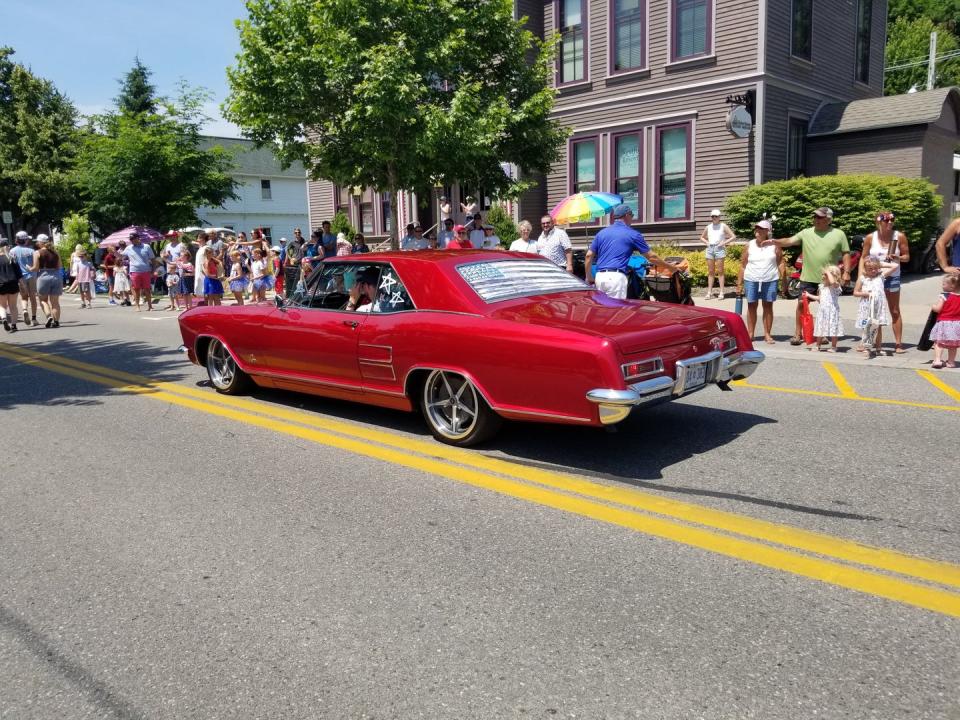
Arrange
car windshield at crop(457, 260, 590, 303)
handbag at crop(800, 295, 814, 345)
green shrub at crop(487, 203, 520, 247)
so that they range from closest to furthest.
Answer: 1. car windshield at crop(457, 260, 590, 303)
2. handbag at crop(800, 295, 814, 345)
3. green shrub at crop(487, 203, 520, 247)

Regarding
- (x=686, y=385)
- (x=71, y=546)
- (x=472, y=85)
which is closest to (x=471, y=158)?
(x=472, y=85)

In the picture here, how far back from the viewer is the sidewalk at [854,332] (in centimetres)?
934

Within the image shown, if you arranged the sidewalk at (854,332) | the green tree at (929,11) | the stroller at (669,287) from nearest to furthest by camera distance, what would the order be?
the sidewalk at (854,332) < the stroller at (669,287) < the green tree at (929,11)

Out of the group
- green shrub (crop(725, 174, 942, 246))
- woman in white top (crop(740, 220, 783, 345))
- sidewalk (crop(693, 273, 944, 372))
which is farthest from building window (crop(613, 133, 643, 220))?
woman in white top (crop(740, 220, 783, 345))

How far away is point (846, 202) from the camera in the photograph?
1670 centimetres

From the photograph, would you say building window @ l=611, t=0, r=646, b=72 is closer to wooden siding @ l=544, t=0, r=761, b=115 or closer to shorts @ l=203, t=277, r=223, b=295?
wooden siding @ l=544, t=0, r=761, b=115

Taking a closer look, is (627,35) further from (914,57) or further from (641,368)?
(914,57)

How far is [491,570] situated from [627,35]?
1974 cm

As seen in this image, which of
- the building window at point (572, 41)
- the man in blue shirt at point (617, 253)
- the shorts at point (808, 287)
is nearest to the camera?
the man in blue shirt at point (617, 253)

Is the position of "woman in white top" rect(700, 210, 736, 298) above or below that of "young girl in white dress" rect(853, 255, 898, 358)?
above

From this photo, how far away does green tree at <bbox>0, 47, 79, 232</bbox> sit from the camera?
42938mm

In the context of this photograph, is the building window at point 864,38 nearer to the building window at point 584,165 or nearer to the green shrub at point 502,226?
the building window at point 584,165

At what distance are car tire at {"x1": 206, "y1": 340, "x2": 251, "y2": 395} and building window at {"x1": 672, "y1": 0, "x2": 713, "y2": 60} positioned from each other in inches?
615

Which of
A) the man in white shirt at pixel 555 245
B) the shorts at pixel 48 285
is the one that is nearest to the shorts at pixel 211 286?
the shorts at pixel 48 285
